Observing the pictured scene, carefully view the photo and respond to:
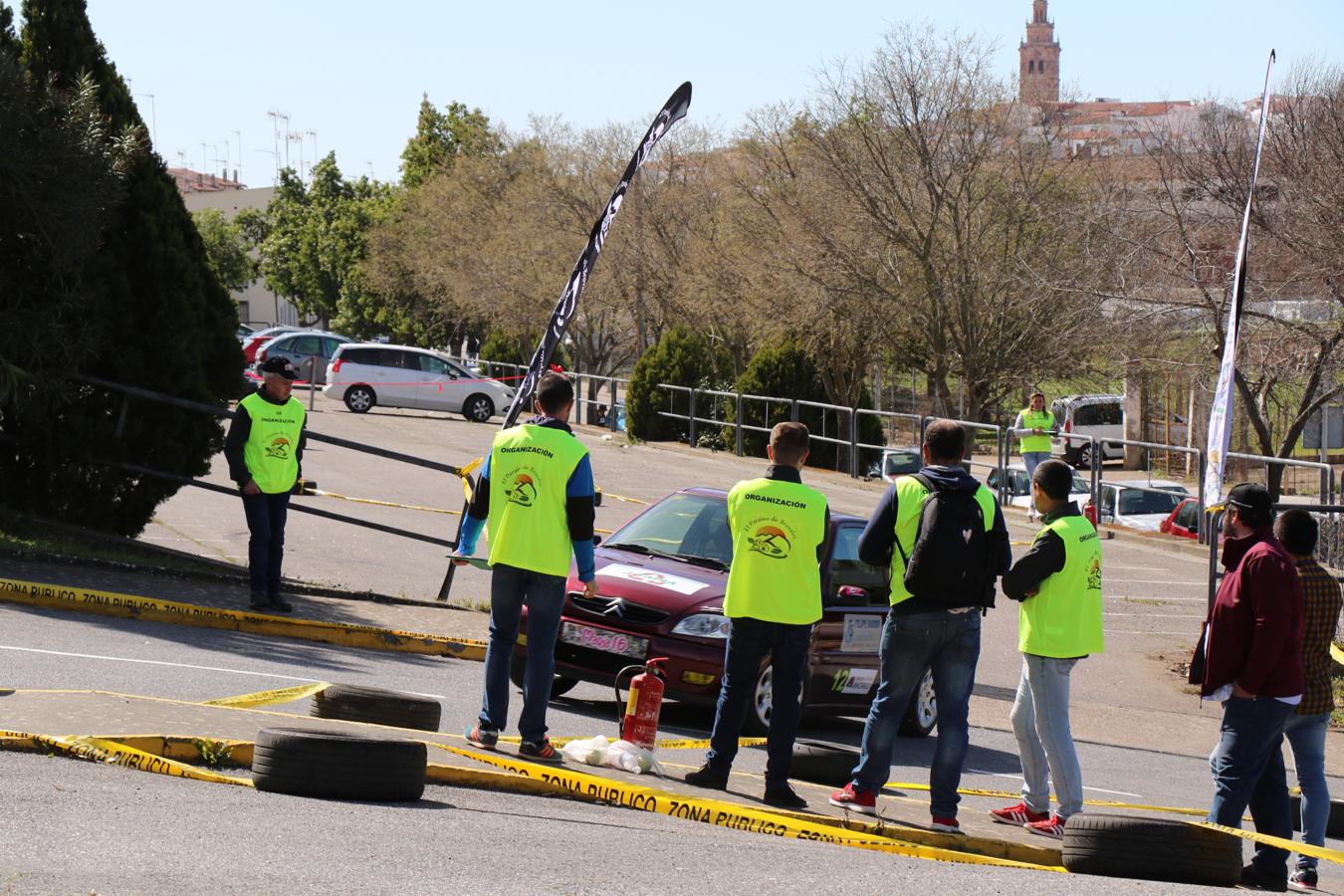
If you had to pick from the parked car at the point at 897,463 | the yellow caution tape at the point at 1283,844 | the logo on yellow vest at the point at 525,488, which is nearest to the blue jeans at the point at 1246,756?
the yellow caution tape at the point at 1283,844

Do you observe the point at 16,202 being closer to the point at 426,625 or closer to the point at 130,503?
the point at 130,503

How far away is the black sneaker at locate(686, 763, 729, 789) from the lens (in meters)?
7.71

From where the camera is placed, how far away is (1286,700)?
735 centimetres

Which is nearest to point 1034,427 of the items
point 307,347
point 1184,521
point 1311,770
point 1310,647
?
point 1184,521

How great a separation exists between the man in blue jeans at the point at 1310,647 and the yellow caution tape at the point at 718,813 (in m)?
1.36

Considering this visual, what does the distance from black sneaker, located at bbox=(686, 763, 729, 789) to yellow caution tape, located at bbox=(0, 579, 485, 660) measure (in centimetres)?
480

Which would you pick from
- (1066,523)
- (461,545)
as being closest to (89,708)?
(461,545)

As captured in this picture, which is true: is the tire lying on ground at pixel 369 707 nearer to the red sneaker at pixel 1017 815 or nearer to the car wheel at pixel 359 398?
the red sneaker at pixel 1017 815

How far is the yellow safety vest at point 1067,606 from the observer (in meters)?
7.72

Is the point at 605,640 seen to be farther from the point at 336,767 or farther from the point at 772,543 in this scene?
the point at 336,767

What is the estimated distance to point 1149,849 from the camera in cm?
698

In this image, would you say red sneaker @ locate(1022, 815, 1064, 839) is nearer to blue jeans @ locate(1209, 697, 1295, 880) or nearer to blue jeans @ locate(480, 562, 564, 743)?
blue jeans @ locate(1209, 697, 1295, 880)

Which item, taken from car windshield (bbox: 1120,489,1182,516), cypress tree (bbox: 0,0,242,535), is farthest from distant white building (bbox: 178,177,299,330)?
cypress tree (bbox: 0,0,242,535)

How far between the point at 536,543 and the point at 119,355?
7.07 metres
